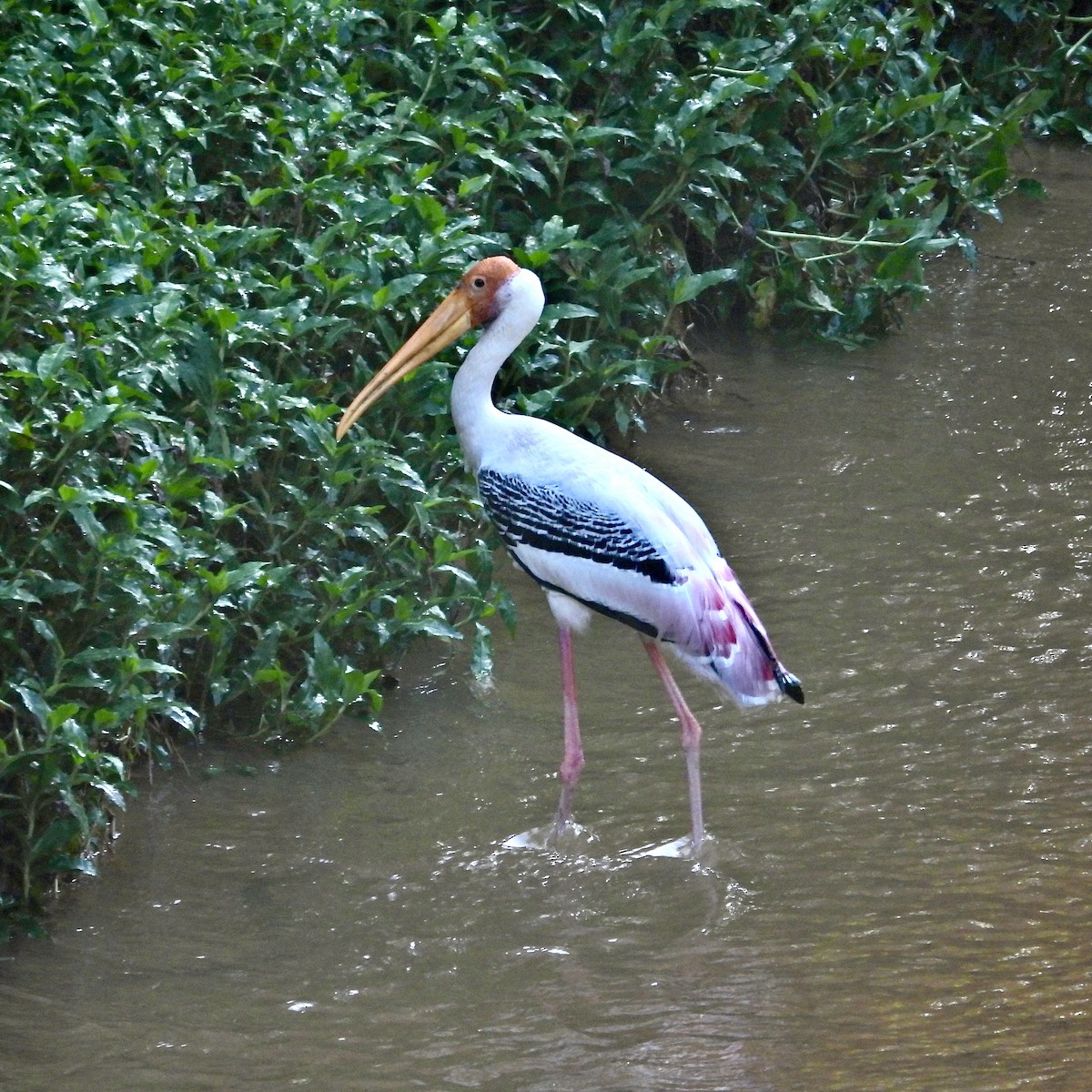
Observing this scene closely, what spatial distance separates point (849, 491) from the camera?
20.8 feet

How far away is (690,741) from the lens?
4641 millimetres

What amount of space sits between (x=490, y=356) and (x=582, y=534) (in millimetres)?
596

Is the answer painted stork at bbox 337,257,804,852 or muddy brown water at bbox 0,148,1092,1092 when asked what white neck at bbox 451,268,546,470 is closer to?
painted stork at bbox 337,257,804,852

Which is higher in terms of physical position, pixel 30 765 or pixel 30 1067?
pixel 30 765

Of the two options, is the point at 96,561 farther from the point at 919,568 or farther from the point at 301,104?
the point at 919,568

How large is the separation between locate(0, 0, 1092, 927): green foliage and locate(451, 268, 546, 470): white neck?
23 cm

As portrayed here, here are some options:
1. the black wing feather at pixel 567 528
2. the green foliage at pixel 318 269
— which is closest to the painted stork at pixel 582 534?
the black wing feather at pixel 567 528

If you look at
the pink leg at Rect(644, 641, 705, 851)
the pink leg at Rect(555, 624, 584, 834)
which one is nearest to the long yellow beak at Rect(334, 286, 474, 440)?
the pink leg at Rect(555, 624, 584, 834)

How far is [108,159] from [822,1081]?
3.32 m

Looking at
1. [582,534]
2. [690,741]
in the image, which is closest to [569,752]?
[690,741]

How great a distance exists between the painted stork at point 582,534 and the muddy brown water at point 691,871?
0.25m

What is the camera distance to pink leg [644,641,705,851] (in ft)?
14.6

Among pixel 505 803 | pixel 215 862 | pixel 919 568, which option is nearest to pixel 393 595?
pixel 505 803

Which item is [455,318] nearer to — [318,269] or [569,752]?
[318,269]
